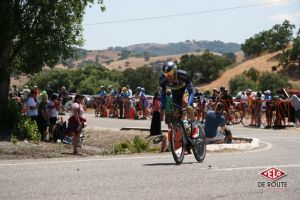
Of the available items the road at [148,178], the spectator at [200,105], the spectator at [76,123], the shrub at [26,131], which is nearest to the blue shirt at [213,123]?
the road at [148,178]

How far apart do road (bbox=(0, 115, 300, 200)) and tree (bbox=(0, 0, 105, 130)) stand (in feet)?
30.9

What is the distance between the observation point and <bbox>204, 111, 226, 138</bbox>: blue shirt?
1705 cm

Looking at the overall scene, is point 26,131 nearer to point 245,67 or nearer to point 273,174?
point 273,174

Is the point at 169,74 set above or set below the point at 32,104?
above

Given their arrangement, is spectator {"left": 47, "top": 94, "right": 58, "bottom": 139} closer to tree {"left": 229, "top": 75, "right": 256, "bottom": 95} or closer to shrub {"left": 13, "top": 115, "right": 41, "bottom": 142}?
shrub {"left": 13, "top": 115, "right": 41, "bottom": 142}

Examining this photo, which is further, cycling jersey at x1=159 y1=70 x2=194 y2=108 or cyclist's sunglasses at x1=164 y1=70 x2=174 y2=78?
cycling jersey at x1=159 y1=70 x2=194 y2=108

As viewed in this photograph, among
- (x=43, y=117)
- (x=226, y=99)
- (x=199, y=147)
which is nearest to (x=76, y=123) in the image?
(x=43, y=117)

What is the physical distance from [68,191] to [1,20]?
43.2 feet

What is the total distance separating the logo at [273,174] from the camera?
35.1 feet

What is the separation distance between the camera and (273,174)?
11.0 metres

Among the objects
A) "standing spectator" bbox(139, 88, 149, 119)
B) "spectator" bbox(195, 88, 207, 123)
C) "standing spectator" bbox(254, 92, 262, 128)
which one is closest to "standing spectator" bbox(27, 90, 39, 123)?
"standing spectator" bbox(254, 92, 262, 128)

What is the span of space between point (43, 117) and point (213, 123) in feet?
23.0

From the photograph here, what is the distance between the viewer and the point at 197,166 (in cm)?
1203

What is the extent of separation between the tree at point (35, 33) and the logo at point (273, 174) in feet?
39.0
